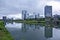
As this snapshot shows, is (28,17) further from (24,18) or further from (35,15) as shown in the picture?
(35,15)

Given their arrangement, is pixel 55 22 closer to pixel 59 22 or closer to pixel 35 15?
Answer: pixel 59 22

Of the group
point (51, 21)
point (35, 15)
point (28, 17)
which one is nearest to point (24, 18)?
point (28, 17)

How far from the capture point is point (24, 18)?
159 meters

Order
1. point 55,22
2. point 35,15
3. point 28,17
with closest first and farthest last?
point 55,22, point 35,15, point 28,17

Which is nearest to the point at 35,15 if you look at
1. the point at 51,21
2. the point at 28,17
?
the point at 28,17

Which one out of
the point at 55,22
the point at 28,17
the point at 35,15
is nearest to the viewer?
the point at 55,22

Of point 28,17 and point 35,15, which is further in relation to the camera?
point 28,17

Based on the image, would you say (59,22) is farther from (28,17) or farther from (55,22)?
(28,17)

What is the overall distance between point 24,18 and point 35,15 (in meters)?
17.1

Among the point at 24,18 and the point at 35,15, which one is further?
the point at 24,18

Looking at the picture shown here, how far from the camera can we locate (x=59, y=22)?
94750 mm

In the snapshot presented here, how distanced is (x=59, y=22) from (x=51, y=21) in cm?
400

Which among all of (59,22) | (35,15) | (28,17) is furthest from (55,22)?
(28,17)

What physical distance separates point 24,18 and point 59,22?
6730cm
